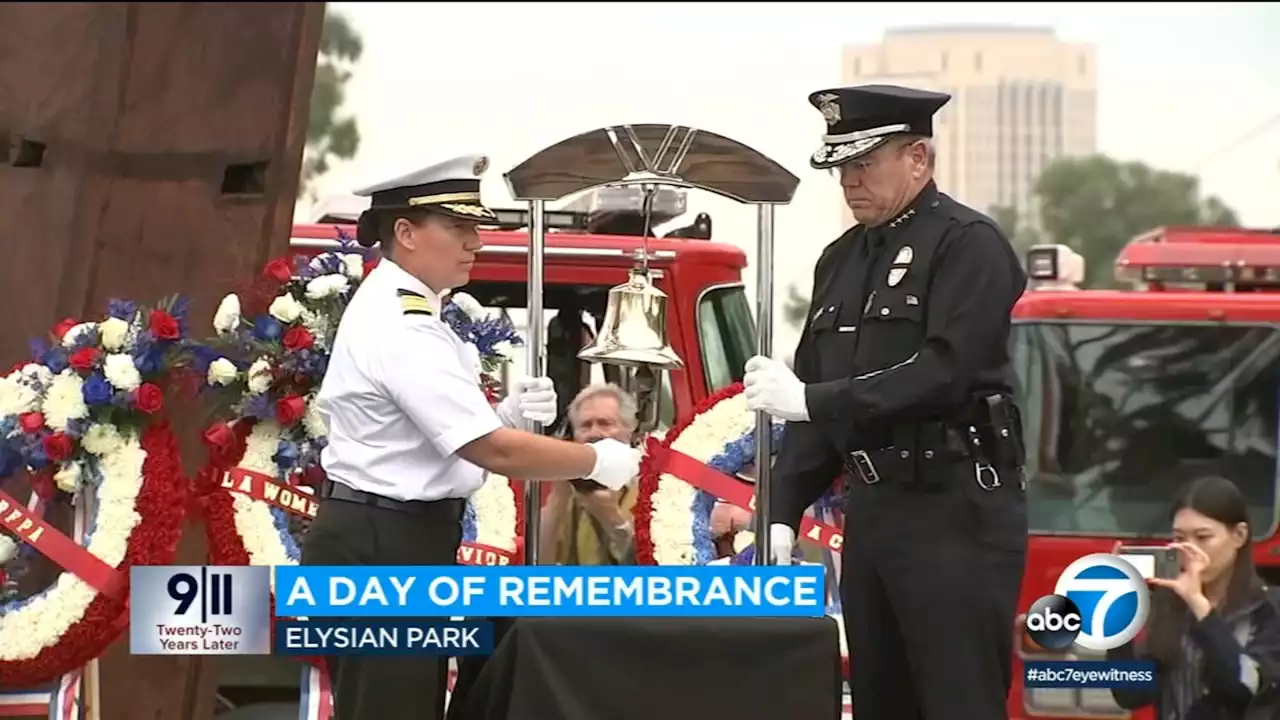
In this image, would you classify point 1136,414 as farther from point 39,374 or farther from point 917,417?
point 39,374

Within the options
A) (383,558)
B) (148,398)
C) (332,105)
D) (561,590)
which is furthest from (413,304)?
(332,105)

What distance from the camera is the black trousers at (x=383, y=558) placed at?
11.0ft

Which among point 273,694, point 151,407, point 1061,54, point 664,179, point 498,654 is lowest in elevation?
point 273,694

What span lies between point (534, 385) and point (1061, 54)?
4.43 m

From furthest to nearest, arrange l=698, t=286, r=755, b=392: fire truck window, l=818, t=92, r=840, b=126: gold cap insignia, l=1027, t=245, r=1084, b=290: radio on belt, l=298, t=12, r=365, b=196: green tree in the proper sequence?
l=298, t=12, r=365, b=196: green tree, l=1027, t=245, r=1084, b=290: radio on belt, l=698, t=286, r=755, b=392: fire truck window, l=818, t=92, r=840, b=126: gold cap insignia

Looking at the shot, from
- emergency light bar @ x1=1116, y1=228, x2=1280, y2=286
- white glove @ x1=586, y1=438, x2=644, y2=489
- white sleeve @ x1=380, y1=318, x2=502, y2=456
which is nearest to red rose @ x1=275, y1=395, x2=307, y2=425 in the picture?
white sleeve @ x1=380, y1=318, x2=502, y2=456

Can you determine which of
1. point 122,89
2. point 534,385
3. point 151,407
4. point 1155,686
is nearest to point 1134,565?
point 1155,686

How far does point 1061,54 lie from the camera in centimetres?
723

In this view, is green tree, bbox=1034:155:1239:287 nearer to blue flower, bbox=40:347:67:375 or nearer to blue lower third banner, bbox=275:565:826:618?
blue lower third banner, bbox=275:565:826:618

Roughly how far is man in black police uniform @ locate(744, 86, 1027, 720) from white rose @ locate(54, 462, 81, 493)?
1.66 m

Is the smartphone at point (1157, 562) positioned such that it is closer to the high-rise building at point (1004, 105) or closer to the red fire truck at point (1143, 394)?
the red fire truck at point (1143, 394)

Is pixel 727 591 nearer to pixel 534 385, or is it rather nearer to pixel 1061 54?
pixel 534 385

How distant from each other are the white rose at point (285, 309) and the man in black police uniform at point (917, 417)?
4.02 ft

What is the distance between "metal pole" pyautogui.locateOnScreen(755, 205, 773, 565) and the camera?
3602mm
